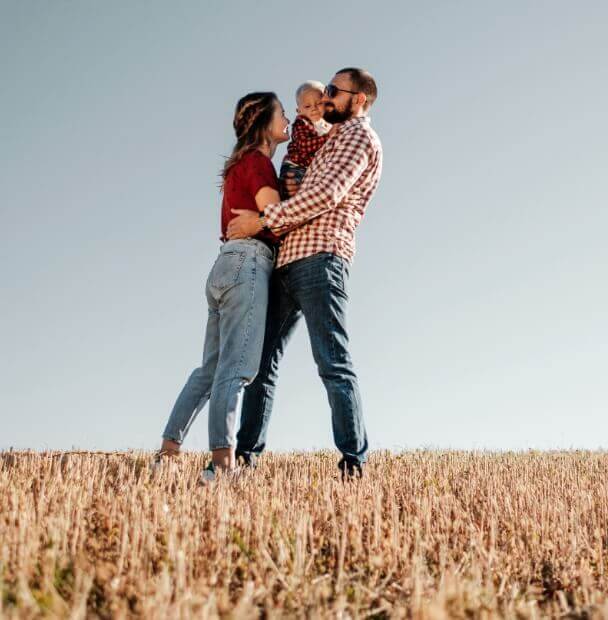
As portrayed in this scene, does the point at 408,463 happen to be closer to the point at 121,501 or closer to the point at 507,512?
the point at 507,512

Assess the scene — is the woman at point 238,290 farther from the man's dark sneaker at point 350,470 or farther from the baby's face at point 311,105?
the man's dark sneaker at point 350,470

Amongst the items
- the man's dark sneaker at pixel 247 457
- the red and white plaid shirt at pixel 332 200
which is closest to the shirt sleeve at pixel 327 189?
the red and white plaid shirt at pixel 332 200

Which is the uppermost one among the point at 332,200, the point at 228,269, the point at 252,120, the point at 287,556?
the point at 252,120

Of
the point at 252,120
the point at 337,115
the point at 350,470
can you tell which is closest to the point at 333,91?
the point at 337,115

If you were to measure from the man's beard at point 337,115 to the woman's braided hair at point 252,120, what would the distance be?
16.5 inches

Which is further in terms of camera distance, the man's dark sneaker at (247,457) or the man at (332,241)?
the man's dark sneaker at (247,457)

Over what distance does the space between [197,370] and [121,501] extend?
181cm

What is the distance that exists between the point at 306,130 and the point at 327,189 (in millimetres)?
927

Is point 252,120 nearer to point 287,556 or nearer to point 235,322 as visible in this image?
point 235,322

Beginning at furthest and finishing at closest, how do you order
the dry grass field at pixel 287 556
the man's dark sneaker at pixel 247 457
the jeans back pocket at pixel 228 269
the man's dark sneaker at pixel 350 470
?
the man's dark sneaker at pixel 247 457, the man's dark sneaker at pixel 350 470, the jeans back pocket at pixel 228 269, the dry grass field at pixel 287 556

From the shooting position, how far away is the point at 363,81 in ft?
16.0

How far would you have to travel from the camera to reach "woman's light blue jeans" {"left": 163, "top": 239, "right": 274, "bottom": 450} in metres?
4.34

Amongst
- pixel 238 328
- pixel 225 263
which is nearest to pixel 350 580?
pixel 238 328

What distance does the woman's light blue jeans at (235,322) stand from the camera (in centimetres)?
434
